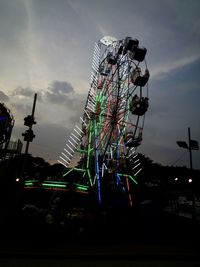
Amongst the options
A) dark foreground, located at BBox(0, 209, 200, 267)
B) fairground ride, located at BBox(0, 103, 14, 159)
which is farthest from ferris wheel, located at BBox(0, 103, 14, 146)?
dark foreground, located at BBox(0, 209, 200, 267)

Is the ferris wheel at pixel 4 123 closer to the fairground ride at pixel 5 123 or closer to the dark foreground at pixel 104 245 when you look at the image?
the fairground ride at pixel 5 123

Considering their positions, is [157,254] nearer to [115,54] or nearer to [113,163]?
[113,163]

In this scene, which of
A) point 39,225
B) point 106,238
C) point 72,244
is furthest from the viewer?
point 106,238

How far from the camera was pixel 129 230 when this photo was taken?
12.8m

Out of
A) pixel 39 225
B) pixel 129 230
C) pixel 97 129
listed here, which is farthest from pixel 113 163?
pixel 39 225

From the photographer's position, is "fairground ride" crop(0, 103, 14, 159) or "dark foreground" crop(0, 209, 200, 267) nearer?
"dark foreground" crop(0, 209, 200, 267)

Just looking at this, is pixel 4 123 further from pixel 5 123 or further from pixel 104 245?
pixel 104 245

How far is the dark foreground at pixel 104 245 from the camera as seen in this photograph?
25.1 ft

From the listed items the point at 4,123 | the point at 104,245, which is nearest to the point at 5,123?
the point at 4,123

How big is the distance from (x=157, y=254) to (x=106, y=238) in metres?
3.26

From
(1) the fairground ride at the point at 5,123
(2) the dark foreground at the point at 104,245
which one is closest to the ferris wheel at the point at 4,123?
(1) the fairground ride at the point at 5,123

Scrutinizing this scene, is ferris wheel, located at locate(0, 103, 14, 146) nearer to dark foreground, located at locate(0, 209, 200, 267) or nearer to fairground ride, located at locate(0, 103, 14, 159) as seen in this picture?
fairground ride, located at locate(0, 103, 14, 159)

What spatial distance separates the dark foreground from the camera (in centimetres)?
766

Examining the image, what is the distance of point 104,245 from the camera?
9.83m
